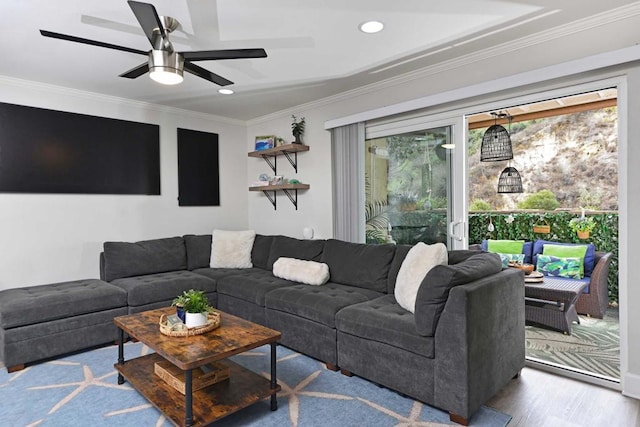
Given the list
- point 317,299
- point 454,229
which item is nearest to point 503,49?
point 454,229

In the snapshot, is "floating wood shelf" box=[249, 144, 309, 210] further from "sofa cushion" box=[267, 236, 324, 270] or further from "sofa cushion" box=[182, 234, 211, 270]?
"sofa cushion" box=[182, 234, 211, 270]

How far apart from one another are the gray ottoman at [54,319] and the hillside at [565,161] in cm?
547

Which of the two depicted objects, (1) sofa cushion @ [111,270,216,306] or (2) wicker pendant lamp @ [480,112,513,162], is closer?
(1) sofa cushion @ [111,270,216,306]

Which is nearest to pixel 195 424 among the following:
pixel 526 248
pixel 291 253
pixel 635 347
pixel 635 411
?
pixel 291 253

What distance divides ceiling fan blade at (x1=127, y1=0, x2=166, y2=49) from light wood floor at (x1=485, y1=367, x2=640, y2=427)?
2.87 meters

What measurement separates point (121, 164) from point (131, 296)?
5.20 ft

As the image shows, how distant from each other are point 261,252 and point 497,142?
3.19 m

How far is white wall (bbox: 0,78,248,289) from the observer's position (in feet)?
11.6

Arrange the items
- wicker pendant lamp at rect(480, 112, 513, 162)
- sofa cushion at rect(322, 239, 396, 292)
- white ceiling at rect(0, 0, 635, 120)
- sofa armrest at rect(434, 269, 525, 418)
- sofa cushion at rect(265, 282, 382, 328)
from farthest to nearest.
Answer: wicker pendant lamp at rect(480, 112, 513, 162) < sofa cushion at rect(322, 239, 396, 292) < sofa cushion at rect(265, 282, 382, 328) < white ceiling at rect(0, 0, 635, 120) < sofa armrest at rect(434, 269, 525, 418)

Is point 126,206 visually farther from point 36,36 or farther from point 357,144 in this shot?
point 357,144

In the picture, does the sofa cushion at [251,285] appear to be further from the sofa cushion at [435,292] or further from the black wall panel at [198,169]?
A: the sofa cushion at [435,292]

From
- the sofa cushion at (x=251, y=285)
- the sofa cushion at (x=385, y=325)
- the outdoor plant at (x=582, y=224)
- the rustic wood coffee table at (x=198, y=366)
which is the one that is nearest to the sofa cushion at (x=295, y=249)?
the sofa cushion at (x=251, y=285)

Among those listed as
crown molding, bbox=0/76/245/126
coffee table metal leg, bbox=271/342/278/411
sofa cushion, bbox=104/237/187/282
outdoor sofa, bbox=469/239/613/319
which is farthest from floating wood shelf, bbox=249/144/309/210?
outdoor sofa, bbox=469/239/613/319

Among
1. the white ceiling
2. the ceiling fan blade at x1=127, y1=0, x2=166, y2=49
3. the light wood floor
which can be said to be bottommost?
the light wood floor
